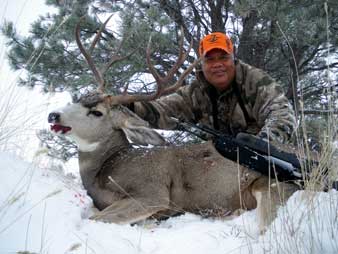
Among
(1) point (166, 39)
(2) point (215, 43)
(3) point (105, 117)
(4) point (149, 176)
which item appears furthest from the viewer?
(1) point (166, 39)

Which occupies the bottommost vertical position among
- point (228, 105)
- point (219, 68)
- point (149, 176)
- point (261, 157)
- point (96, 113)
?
point (149, 176)

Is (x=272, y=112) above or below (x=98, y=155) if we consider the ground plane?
above

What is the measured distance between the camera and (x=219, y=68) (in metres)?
5.59

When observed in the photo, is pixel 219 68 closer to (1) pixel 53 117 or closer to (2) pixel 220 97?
(2) pixel 220 97

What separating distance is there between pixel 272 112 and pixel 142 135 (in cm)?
131

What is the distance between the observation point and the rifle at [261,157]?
12.0ft

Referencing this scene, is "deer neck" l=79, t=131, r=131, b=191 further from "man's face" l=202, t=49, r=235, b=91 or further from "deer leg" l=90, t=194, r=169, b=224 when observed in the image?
"man's face" l=202, t=49, r=235, b=91

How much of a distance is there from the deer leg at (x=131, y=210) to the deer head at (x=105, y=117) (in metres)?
0.71

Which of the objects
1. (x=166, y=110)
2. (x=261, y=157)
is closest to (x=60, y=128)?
(x=166, y=110)

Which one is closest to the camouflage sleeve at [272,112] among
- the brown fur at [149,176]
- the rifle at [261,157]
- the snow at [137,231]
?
the rifle at [261,157]

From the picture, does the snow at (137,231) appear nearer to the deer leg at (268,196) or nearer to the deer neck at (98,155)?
the deer leg at (268,196)

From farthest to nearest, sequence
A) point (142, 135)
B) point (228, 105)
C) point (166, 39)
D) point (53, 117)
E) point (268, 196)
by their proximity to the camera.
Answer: point (166, 39) → point (228, 105) → point (142, 135) → point (53, 117) → point (268, 196)

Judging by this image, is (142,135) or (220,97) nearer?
(142,135)

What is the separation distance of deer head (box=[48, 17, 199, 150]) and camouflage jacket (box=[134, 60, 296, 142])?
0.46 m
